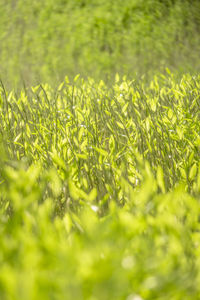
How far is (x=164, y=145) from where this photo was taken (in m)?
2.66

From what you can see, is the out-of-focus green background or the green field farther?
the out-of-focus green background

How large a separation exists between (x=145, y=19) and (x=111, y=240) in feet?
30.9

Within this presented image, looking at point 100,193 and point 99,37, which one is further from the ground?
point 99,37

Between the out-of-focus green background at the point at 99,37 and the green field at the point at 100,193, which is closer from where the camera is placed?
the green field at the point at 100,193

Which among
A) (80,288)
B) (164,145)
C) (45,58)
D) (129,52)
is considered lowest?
(164,145)

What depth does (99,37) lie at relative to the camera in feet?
31.3

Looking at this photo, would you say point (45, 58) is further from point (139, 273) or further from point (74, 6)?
point (139, 273)

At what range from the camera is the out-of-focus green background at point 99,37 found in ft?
30.2

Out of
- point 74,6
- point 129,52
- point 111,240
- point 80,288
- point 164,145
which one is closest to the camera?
point 80,288

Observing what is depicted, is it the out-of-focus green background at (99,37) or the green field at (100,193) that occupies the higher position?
the out-of-focus green background at (99,37)

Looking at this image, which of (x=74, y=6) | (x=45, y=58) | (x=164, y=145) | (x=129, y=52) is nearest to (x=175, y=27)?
(x=129, y=52)

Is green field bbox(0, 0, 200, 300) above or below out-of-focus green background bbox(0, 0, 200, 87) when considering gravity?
below

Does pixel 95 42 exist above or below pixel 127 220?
above

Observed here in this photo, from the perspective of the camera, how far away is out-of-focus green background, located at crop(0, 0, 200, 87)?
9.21m
